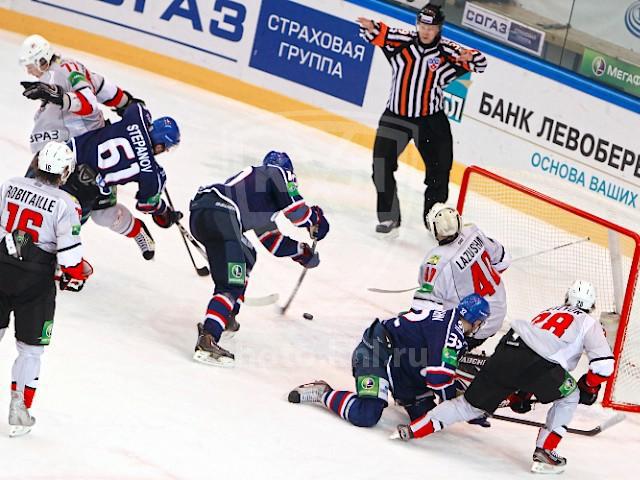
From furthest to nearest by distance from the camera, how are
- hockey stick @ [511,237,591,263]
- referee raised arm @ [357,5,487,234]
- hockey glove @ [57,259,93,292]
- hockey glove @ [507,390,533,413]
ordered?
1. referee raised arm @ [357,5,487,234]
2. hockey stick @ [511,237,591,263]
3. hockey glove @ [507,390,533,413]
4. hockey glove @ [57,259,93,292]

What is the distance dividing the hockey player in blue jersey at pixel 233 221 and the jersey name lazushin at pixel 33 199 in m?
1.19

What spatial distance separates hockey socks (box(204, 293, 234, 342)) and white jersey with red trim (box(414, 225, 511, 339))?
2.62 feet

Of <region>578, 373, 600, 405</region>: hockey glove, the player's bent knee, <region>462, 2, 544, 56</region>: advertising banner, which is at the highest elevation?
<region>462, 2, 544, 56</region>: advertising banner

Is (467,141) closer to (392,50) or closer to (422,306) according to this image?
(392,50)

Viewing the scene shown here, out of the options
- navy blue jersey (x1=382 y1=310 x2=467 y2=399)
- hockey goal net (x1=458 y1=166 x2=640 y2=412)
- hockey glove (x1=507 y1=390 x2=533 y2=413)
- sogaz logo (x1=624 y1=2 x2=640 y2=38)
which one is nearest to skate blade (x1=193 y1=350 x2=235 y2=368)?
navy blue jersey (x1=382 y1=310 x2=467 y2=399)

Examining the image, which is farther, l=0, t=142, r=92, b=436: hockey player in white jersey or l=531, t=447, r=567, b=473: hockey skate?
l=531, t=447, r=567, b=473: hockey skate

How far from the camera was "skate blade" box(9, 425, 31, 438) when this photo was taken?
159 inches

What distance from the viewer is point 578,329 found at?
4.80m

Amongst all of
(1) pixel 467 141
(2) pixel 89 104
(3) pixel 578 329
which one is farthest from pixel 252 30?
(3) pixel 578 329

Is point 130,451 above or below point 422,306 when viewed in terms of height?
below

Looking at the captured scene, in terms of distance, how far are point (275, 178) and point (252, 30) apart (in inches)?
136

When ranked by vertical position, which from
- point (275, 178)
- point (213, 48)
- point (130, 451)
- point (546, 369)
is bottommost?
point (130, 451)

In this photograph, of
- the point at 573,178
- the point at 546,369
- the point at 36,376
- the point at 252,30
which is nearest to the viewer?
the point at 36,376

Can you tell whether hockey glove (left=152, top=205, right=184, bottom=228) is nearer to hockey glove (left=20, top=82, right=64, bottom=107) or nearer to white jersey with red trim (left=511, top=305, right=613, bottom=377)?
hockey glove (left=20, top=82, right=64, bottom=107)
